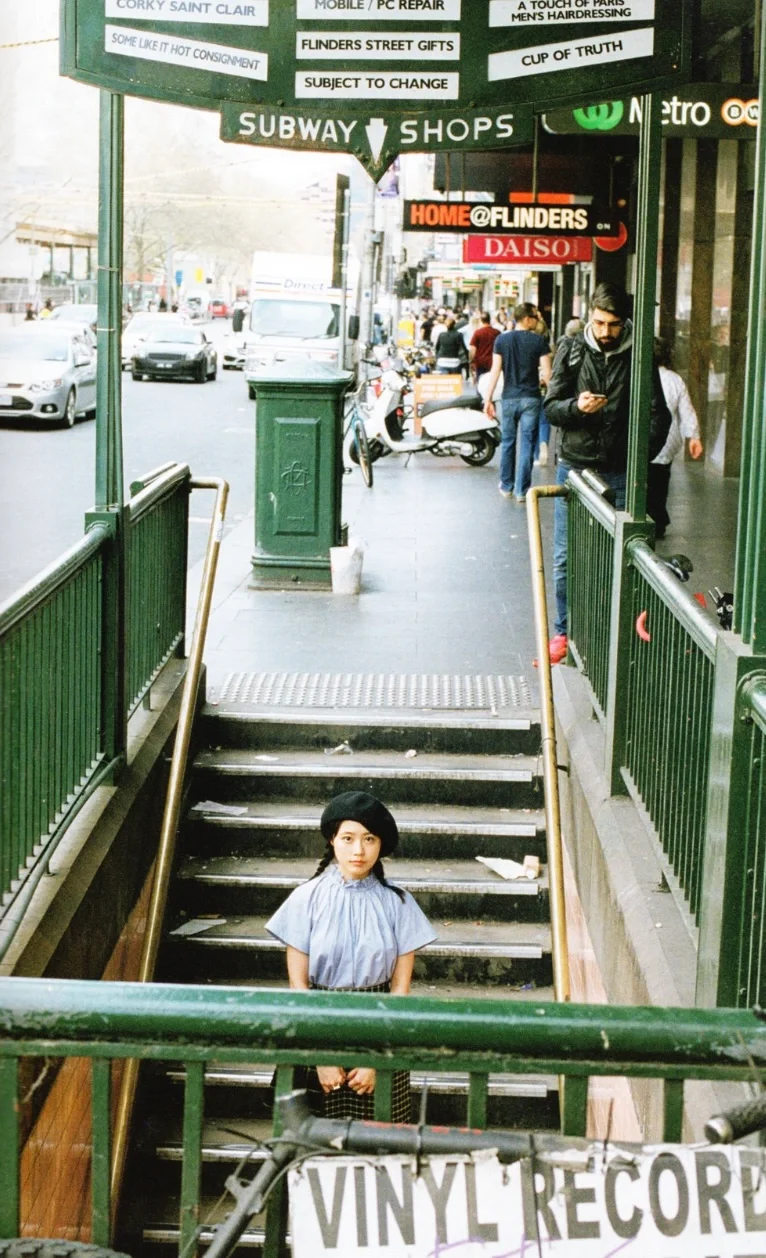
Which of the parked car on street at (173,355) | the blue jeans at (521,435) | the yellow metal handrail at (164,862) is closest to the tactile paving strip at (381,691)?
the yellow metal handrail at (164,862)

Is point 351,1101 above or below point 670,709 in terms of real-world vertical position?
below

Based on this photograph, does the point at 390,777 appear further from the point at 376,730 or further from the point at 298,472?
the point at 298,472

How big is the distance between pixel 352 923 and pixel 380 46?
275 cm

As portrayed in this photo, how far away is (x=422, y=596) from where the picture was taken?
38.3 ft

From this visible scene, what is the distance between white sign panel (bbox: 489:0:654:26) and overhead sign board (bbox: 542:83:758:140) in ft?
16.5

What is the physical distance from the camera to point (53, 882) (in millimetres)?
5371

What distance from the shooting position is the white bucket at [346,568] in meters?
11.6

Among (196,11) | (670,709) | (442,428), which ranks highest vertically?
(196,11)

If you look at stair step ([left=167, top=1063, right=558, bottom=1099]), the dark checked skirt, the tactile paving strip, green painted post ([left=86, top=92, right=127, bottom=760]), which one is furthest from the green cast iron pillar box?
the dark checked skirt

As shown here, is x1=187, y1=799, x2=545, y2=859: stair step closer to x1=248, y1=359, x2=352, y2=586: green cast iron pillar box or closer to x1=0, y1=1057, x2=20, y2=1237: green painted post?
x1=248, y1=359, x2=352, y2=586: green cast iron pillar box

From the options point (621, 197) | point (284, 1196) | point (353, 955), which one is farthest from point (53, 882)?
point (621, 197)

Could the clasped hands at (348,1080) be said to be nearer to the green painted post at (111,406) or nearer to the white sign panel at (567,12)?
the green painted post at (111,406)

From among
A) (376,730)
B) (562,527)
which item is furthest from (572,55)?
(562,527)

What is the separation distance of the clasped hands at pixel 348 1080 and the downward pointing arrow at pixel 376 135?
282 centimetres
